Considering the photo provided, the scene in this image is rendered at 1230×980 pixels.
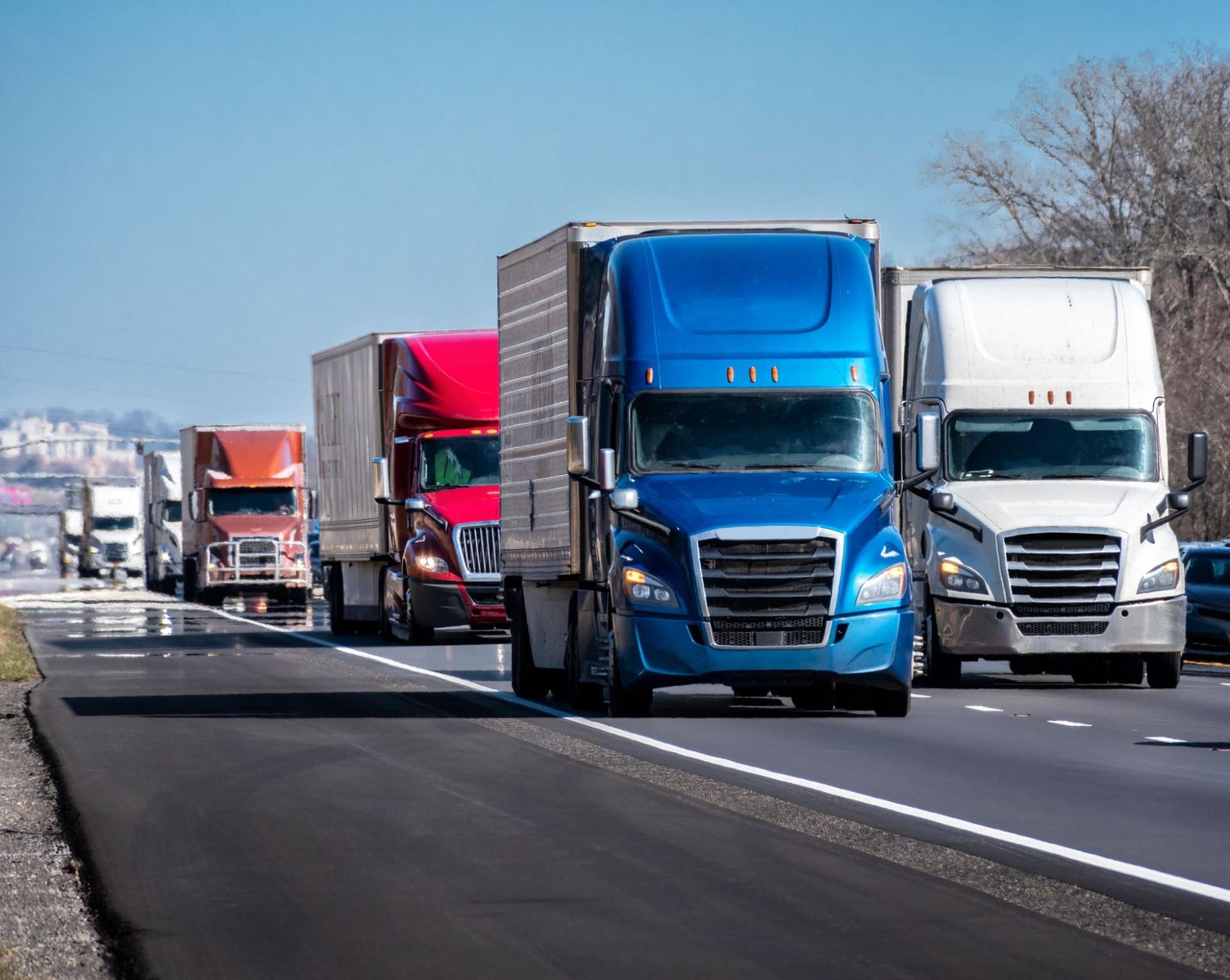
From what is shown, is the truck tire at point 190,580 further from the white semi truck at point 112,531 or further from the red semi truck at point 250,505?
the white semi truck at point 112,531

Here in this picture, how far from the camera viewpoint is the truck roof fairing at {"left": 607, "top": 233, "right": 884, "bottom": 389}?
18500 mm

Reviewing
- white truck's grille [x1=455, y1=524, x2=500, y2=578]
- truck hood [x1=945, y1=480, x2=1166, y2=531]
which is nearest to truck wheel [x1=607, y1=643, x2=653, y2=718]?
truck hood [x1=945, y1=480, x2=1166, y2=531]

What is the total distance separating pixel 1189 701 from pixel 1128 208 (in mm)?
40007

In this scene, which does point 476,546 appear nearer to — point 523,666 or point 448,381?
point 448,381

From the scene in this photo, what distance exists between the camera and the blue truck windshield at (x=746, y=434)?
18.5 m

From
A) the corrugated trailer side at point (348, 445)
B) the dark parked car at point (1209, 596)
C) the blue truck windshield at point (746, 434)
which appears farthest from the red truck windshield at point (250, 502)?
the blue truck windshield at point (746, 434)

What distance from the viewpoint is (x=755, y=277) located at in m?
18.7

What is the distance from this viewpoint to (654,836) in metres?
11.4

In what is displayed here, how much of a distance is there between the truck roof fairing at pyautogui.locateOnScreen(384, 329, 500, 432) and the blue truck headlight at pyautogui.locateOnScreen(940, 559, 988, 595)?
10494 mm

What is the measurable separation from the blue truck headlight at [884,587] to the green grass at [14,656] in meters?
11.1

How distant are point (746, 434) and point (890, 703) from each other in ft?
8.02

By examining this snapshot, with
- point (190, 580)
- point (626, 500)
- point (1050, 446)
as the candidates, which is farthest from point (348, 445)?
point (190, 580)

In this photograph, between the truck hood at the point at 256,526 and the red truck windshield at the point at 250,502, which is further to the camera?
the red truck windshield at the point at 250,502

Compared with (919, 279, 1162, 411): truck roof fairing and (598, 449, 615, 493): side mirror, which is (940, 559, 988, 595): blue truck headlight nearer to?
(919, 279, 1162, 411): truck roof fairing
